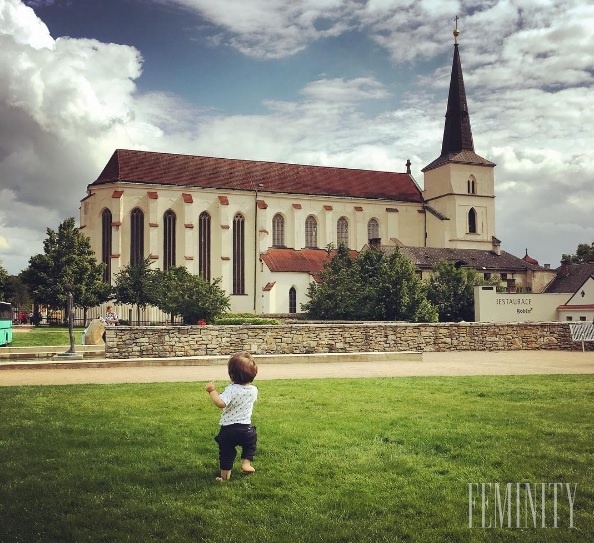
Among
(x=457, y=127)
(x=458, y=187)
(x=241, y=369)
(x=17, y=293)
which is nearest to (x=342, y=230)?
(x=458, y=187)

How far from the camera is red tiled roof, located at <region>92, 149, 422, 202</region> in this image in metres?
60.5

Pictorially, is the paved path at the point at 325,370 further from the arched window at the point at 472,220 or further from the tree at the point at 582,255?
the tree at the point at 582,255

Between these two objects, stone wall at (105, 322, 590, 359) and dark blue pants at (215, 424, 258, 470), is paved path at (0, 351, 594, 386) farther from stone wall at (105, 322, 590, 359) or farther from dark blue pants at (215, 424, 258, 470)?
dark blue pants at (215, 424, 258, 470)

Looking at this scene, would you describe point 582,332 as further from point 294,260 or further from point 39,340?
point 294,260

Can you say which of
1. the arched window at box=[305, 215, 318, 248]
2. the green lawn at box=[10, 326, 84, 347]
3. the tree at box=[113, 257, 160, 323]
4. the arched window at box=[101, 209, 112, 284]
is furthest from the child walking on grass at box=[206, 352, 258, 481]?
the arched window at box=[305, 215, 318, 248]

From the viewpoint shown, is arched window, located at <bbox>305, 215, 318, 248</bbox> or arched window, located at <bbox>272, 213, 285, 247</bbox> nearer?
arched window, located at <bbox>272, 213, 285, 247</bbox>

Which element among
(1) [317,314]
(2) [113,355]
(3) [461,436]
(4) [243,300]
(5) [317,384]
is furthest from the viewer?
(4) [243,300]

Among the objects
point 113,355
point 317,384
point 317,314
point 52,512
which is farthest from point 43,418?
point 317,314

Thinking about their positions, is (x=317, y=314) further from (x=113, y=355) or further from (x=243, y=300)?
(x=243, y=300)

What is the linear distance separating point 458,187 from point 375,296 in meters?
40.6

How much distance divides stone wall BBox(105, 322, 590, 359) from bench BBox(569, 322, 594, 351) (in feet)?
1.20

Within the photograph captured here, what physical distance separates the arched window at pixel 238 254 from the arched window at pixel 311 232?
661 centimetres

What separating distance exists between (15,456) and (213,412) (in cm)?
352

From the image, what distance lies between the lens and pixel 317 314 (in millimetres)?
34312
